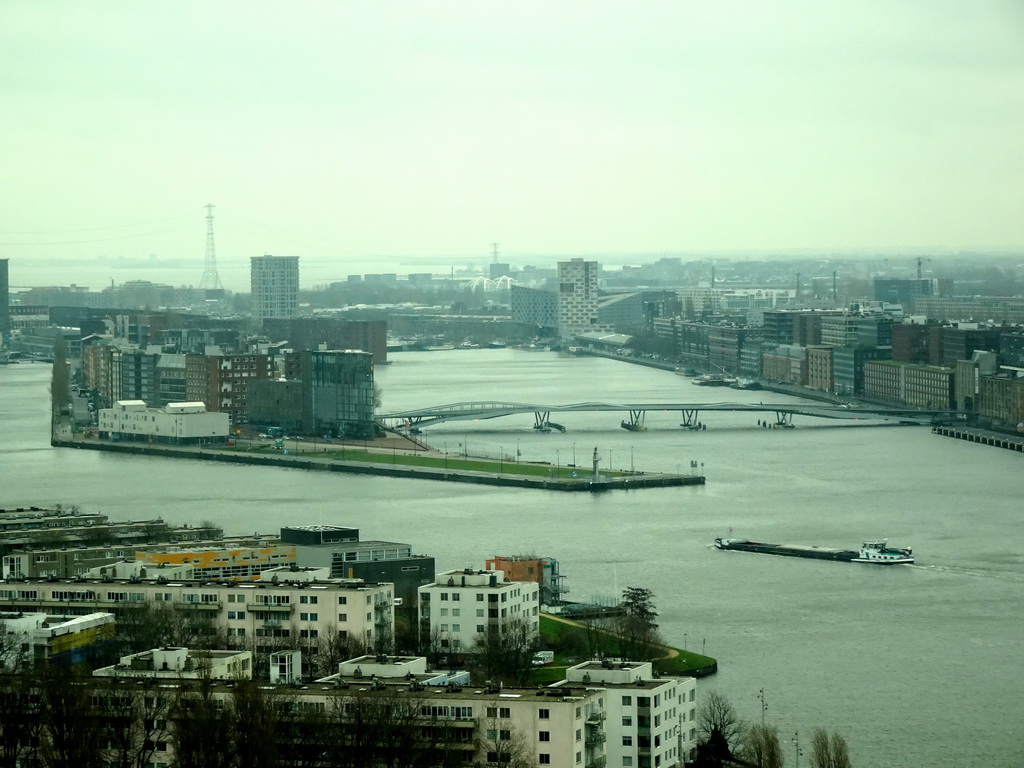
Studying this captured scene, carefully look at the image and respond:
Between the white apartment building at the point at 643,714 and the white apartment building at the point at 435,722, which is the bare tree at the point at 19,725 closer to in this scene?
the white apartment building at the point at 435,722

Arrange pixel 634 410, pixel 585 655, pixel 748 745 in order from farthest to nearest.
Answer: pixel 634 410
pixel 585 655
pixel 748 745

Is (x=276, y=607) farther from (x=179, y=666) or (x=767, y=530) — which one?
(x=767, y=530)

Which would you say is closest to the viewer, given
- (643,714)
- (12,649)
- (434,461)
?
(643,714)

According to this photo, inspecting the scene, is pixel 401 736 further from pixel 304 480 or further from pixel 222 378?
pixel 222 378

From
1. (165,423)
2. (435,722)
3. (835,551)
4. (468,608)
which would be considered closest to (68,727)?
(435,722)

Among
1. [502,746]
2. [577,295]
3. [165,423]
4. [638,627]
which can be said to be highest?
[577,295]
